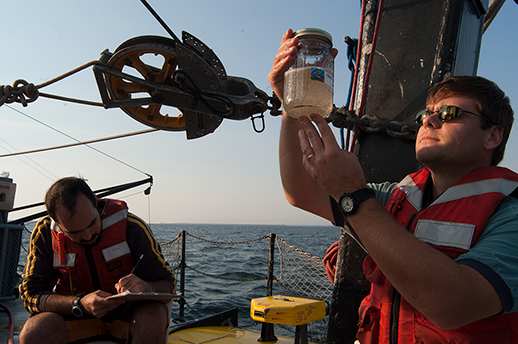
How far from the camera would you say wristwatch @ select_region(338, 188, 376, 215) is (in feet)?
3.79

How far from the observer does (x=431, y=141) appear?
1467 mm

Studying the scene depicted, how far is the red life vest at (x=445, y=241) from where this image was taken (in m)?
1.15

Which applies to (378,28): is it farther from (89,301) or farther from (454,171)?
(89,301)

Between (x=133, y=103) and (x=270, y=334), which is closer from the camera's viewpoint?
(x=133, y=103)

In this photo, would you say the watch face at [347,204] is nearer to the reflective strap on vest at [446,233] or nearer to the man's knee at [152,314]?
the reflective strap on vest at [446,233]

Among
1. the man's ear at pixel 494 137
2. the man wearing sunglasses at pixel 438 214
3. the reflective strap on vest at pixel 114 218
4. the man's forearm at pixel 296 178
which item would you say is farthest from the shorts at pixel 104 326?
the man's ear at pixel 494 137

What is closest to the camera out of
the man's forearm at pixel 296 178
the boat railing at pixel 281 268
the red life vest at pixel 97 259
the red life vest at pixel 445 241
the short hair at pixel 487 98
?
the red life vest at pixel 445 241

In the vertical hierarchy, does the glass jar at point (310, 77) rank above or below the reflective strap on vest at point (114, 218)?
above

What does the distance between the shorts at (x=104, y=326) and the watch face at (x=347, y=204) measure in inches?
80.6

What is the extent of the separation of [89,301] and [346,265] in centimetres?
181

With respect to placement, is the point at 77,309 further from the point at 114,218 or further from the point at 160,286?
the point at 114,218

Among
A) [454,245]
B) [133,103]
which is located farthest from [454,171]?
[133,103]

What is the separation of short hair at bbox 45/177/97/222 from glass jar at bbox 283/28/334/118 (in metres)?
2.00

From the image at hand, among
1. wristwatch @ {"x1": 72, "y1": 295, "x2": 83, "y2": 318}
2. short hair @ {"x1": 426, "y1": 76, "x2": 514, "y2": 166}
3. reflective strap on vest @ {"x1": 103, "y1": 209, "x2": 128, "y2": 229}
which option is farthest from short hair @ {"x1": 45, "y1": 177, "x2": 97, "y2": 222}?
short hair @ {"x1": 426, "y1": 76, "x2": 514, "y2": 166}
